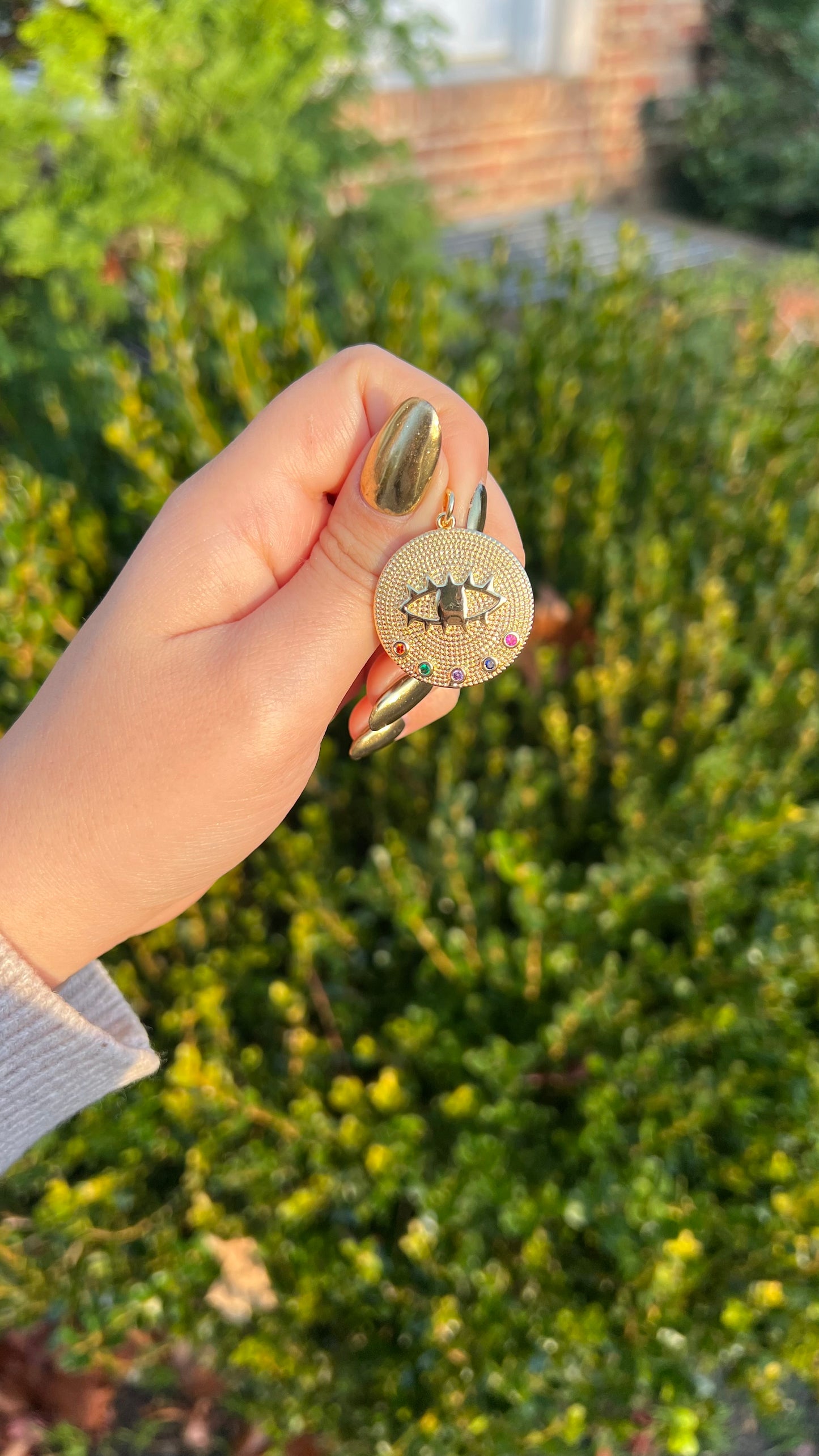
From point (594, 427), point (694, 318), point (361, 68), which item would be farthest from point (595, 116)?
point (594, 427)

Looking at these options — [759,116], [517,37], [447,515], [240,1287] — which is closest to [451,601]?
[447,515]

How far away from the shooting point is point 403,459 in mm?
1043

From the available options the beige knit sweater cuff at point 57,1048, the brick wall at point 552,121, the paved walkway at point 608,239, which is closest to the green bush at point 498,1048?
the beige knit sweater cuff at point 57,1048

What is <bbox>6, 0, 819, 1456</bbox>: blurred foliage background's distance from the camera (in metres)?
1.50

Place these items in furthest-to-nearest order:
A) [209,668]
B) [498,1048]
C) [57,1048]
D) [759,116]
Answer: [759,116] → [498,1048] → [57,1048] → [209,668]

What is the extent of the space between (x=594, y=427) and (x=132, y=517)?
41.0 inches

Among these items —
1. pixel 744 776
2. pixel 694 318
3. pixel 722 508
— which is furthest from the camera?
pixel 694 318

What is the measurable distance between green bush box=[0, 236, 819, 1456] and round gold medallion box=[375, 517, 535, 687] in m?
0.48

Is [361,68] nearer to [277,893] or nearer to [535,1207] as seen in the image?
[277,893]

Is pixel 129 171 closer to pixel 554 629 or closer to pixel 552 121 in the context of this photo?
pixel 554 629

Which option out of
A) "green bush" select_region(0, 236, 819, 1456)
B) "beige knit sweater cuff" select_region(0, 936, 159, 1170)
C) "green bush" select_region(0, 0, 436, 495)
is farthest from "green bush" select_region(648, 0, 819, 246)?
"beige knit sweater cuff" select_region(0, 936, 159, 1170)

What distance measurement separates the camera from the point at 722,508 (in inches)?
80.0

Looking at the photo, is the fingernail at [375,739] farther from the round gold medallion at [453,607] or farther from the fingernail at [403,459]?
the fingernail at [403,459]

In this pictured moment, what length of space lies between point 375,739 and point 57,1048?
20.8 inches
